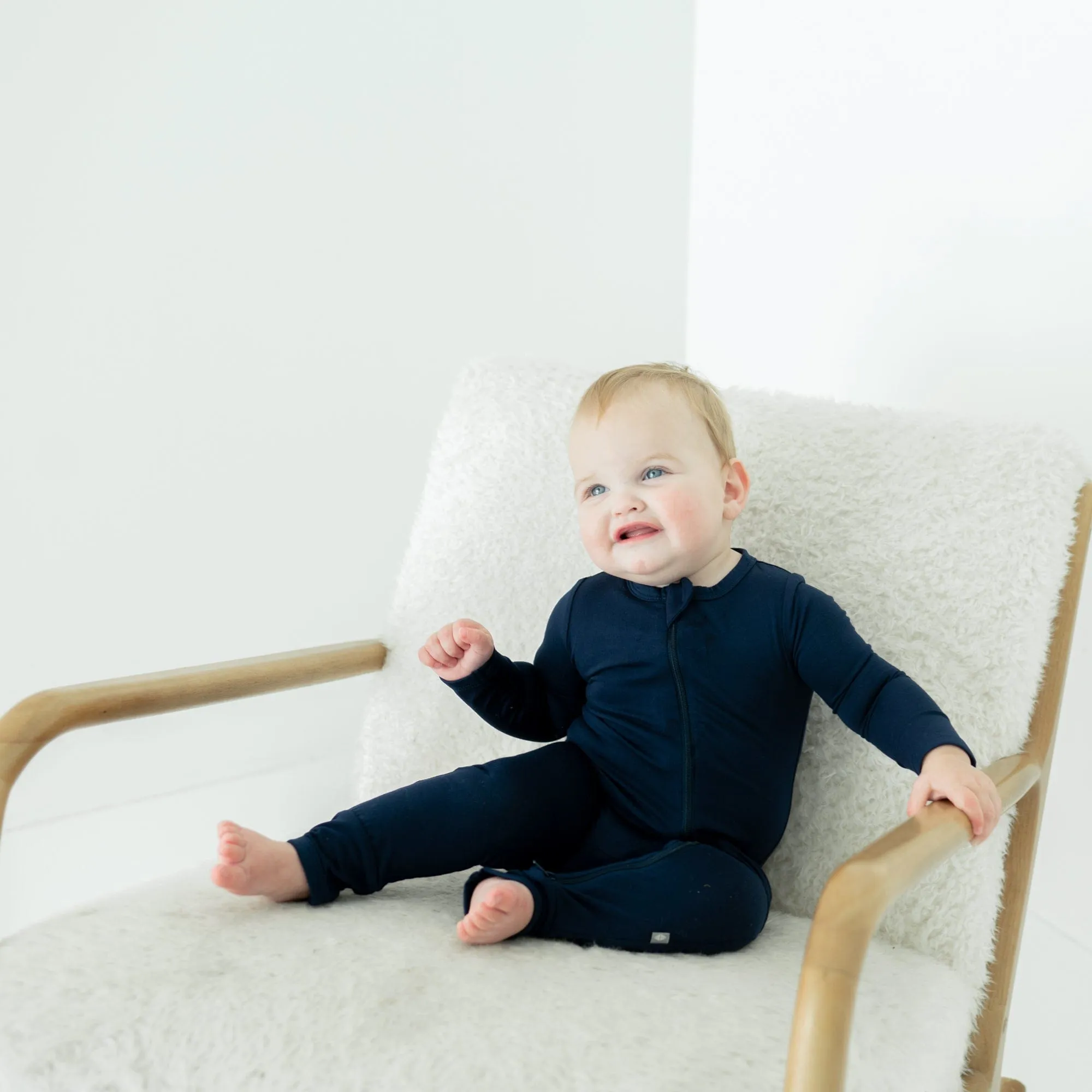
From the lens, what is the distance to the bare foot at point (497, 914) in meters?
0.85

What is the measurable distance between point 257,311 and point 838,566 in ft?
4.35

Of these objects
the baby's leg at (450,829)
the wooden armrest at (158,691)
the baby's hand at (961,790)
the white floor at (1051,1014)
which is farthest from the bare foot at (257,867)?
the white floor at (1051,1014)

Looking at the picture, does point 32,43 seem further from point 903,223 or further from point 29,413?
point 903,223

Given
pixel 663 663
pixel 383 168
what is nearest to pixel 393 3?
pixel 383 168

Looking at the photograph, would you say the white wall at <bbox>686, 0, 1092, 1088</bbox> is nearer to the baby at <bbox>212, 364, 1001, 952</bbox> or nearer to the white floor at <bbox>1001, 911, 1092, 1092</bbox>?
the white floor at <bbox>1001, 911, 1092, 1092</bbox>

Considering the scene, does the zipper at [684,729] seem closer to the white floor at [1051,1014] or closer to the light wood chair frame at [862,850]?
the light wood chair frame at [862,850]

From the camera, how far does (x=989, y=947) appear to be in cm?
92

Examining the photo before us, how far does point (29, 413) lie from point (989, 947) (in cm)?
159

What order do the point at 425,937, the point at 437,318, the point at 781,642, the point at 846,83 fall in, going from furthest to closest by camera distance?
the point at 437,318, the point at 846,83, the point at 781,642, the point at 425,937

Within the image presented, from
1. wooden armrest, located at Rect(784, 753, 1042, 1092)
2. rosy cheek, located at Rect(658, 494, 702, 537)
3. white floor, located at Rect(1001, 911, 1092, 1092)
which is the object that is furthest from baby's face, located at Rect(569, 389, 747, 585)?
white floor, located at Rect(1001, 911, 1092, 1092)

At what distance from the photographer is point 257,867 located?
2.95 ft

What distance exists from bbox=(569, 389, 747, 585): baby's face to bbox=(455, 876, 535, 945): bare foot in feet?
0.99

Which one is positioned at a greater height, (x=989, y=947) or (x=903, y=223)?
(x=903, y=223)

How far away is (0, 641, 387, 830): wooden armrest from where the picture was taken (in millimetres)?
896
